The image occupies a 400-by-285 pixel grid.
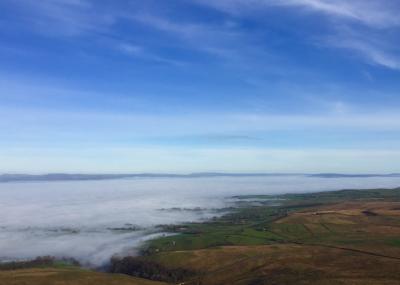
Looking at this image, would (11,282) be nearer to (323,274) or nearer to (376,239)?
(323,274)

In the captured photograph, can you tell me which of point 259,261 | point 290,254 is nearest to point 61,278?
point 259,261

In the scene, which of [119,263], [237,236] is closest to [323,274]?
[119,263]

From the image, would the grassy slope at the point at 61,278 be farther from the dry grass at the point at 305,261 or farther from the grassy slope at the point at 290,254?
the grassy slope at the point at 290,254

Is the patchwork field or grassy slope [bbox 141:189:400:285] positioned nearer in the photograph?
grassy slope [bbox 141:189:400:285]

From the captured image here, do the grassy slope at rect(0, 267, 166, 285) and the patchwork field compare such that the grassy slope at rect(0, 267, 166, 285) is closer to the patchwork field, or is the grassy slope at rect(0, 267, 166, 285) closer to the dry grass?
the patchwork field

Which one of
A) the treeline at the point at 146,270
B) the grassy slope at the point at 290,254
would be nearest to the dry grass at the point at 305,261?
the grassy slope at the point at 290,254

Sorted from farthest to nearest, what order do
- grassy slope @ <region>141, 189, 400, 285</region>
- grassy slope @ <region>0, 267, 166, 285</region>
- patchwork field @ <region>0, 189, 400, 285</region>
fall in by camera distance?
grassy slope @ <region>0, 267, 166, 285</region>
patchwork field @ <region>0, 189, 400, 285</region>
grassy slope @ <region>141, 189, 400, 285</region>

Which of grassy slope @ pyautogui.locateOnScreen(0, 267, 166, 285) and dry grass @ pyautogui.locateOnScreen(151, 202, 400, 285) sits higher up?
dry grass @ pyautogui.locateOnScreen(151, 202, 400, 285)

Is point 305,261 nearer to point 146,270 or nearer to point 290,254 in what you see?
point 290,254

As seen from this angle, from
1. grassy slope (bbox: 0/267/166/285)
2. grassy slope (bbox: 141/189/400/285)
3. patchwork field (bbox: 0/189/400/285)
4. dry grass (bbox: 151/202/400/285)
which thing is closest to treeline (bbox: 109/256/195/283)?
patchwork field (bbox: 0/189/400/285)
